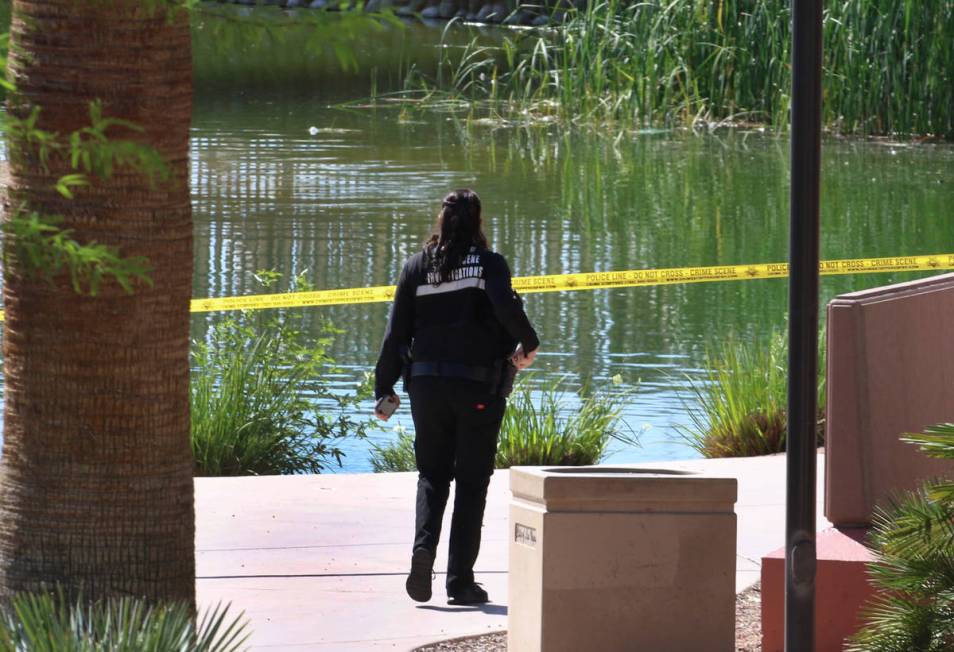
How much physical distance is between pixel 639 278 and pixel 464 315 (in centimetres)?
720

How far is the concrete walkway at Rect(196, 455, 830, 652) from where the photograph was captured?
239 inches

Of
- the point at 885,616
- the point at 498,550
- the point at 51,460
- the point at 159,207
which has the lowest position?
the point at 498,550

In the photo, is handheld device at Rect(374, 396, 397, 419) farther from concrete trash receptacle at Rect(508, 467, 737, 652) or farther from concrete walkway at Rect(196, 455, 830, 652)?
concrete trash receptacle at Rect(508, 467, 737, 652)

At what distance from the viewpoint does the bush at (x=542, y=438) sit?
28.8ft

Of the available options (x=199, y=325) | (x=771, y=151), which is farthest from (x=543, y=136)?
(x=199, y=325)

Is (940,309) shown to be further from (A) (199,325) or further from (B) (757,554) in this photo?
(A) (199,325)

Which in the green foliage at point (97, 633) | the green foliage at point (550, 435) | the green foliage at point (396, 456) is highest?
the green foliage at point (97, 633)

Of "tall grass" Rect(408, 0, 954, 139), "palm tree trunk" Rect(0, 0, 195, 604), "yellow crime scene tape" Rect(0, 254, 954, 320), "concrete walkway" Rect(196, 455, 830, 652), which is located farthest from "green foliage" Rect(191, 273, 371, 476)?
"tall grass" Rect(408, 0, 954, 139)

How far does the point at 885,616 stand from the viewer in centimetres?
473

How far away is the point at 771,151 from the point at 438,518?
615 inches

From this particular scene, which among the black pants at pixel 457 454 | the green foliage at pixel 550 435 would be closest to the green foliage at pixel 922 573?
the black pants at pixel 457 454

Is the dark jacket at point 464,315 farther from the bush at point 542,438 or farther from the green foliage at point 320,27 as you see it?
the green foliage at point 320,27

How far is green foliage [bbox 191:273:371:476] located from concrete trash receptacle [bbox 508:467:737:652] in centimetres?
362

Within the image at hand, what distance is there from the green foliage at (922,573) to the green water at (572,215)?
4.45 m
